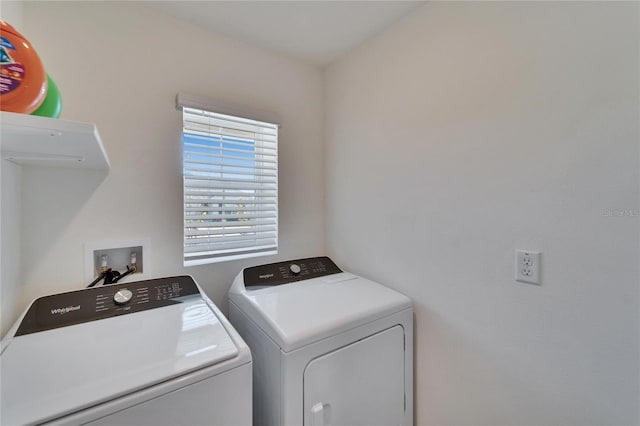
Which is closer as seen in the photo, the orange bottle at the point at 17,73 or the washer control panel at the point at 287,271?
the orange bottle at the point at 17,73

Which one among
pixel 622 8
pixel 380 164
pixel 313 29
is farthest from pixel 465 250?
pixel 313 29

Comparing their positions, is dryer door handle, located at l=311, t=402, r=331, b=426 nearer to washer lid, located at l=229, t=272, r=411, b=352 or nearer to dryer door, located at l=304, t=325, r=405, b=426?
dryer door, located at l=304, t=325, r=405, b=426

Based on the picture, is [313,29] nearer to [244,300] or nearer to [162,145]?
[162,145]

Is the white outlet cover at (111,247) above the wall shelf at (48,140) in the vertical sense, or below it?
below

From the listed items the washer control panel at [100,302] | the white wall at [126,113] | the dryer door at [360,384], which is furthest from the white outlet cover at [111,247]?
the dryer door at [360,384]

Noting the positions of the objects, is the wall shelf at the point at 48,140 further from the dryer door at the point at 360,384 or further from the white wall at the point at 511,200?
the white wall at the point at 511,200

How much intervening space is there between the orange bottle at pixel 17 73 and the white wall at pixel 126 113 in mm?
617

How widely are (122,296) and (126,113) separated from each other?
2.99 ft

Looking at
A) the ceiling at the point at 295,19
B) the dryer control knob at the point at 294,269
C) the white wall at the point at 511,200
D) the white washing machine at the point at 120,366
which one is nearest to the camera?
the white washing machine at the point at 120,366

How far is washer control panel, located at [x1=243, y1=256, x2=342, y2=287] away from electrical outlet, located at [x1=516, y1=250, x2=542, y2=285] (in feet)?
3.39

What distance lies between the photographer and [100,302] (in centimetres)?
108

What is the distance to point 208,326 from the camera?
955mm

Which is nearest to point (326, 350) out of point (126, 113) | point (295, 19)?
point (126, 113)

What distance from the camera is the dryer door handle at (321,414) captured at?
996 mm
